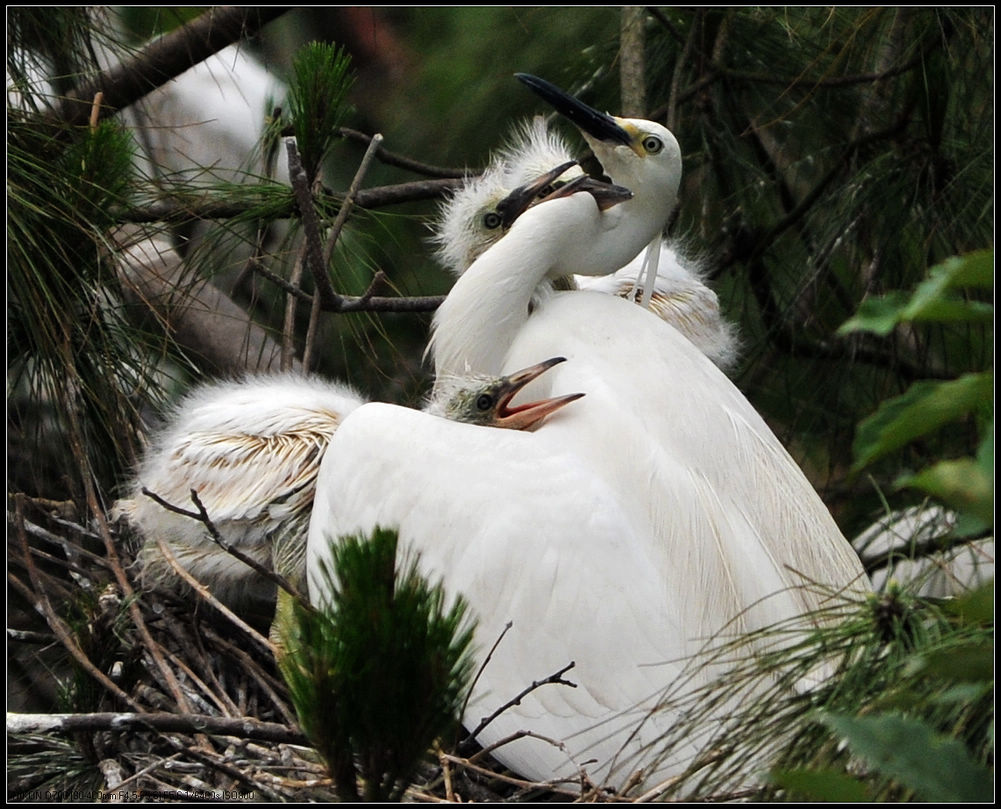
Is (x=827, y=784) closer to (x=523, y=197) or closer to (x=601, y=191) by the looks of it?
(x=601, y=191)

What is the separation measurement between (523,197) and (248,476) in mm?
667

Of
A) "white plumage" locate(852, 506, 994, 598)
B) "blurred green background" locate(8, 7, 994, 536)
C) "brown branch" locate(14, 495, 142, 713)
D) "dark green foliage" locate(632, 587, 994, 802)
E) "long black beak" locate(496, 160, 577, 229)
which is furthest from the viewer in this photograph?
"blurred green background" locate(8, 7, 994, 536)

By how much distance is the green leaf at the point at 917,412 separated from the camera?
0.57m

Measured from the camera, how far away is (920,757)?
60 centimetres

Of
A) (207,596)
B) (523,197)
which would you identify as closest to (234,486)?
(207,596)

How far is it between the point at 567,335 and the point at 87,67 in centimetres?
113

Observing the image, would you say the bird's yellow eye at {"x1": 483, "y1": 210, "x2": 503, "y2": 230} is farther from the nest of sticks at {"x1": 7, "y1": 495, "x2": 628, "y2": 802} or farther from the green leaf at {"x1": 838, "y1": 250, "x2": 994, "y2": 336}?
the green leaf at {"x1": 838, "y1": 250, "x2": 994, "y2": 336}

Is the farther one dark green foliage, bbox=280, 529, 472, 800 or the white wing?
the white wing

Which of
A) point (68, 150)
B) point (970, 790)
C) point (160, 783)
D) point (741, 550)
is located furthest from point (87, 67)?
point (970, 790)

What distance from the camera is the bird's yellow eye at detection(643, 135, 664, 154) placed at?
1807mm

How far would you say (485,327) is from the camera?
1.84 metres

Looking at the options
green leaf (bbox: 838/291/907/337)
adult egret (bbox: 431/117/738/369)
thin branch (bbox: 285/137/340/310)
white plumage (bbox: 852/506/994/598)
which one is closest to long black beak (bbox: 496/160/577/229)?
adult egret (bbox: 431/117/738/369)

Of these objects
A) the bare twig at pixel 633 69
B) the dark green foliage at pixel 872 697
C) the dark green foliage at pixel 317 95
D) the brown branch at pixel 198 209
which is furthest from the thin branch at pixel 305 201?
the dark green foliage at pixel 872 697

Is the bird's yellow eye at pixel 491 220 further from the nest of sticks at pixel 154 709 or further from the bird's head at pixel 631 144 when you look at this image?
the nest of sticks at pixel 154 709
